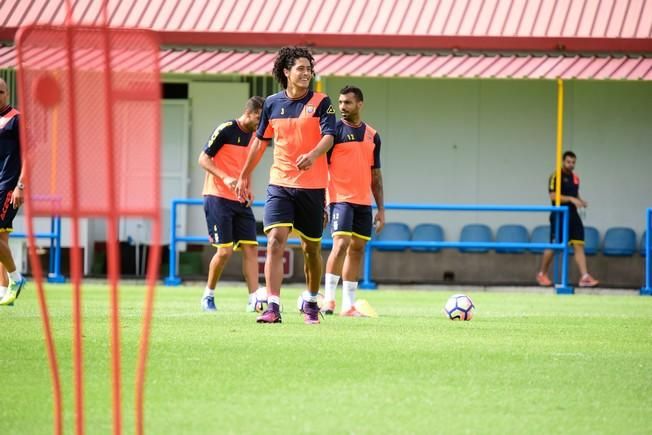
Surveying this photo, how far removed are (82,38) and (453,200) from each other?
20532mm

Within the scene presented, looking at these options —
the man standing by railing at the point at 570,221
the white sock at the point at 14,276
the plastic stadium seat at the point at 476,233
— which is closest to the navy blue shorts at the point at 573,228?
the man standing by railing at the point at 570,221

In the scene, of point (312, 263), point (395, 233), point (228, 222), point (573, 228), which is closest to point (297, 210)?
point (312, 263)

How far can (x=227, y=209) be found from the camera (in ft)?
45.5

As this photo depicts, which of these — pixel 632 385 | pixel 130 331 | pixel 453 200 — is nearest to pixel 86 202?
pixel 632 385

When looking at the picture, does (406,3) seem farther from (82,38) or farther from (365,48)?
(82,38)

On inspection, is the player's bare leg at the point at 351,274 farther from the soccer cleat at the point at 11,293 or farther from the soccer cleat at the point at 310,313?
the soccer cleat at the point at 11,293

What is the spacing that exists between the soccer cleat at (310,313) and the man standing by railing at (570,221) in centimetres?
1026

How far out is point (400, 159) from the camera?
25188 millimetres

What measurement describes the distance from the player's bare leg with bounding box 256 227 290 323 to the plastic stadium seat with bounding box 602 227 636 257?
13101 mm

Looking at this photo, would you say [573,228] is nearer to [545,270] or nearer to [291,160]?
[545,270]

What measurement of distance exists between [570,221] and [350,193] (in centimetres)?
935

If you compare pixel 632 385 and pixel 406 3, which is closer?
pixel 632 385

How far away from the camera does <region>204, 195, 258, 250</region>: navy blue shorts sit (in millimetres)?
13820

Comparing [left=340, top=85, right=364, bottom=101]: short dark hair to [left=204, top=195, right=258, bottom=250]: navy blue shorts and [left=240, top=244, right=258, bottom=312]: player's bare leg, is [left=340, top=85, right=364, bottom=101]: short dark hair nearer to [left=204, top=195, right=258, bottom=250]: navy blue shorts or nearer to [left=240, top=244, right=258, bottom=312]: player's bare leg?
[left=204, top=195, right=258, bottom=250]: navy blue shorts
